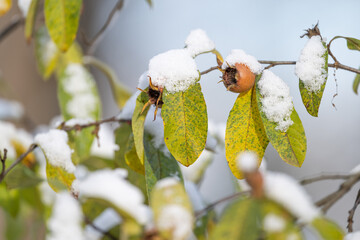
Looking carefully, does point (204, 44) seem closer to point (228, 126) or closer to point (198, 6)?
point (228, 126)

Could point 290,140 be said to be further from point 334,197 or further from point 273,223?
point 273,223

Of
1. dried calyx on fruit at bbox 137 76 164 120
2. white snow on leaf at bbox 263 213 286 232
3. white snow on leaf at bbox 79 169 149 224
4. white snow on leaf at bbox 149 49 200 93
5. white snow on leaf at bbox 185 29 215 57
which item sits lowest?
white snow on leaf at bbox 263 213 286 232

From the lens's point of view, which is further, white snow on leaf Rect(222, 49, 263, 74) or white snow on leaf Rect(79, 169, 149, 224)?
white snow on leaf Rect(222, 49, 263, 74)

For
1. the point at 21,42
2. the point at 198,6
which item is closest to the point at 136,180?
the point at 21,42

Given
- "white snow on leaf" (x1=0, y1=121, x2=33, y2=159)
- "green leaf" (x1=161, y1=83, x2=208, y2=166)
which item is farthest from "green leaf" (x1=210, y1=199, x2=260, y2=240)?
"white snow on leaf" (x1=0, y1=121, x2=33, y2=159)

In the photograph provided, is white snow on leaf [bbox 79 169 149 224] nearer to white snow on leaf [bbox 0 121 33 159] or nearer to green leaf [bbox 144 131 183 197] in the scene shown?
green leaf [bbox 144 131 183 197]

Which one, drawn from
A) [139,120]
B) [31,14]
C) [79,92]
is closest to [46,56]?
[79,92]

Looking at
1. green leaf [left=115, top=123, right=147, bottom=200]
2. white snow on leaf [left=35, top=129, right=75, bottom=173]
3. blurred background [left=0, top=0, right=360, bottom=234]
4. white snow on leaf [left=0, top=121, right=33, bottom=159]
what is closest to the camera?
white snow on leaf [left=35, top=129, right=75, bottom=173]
